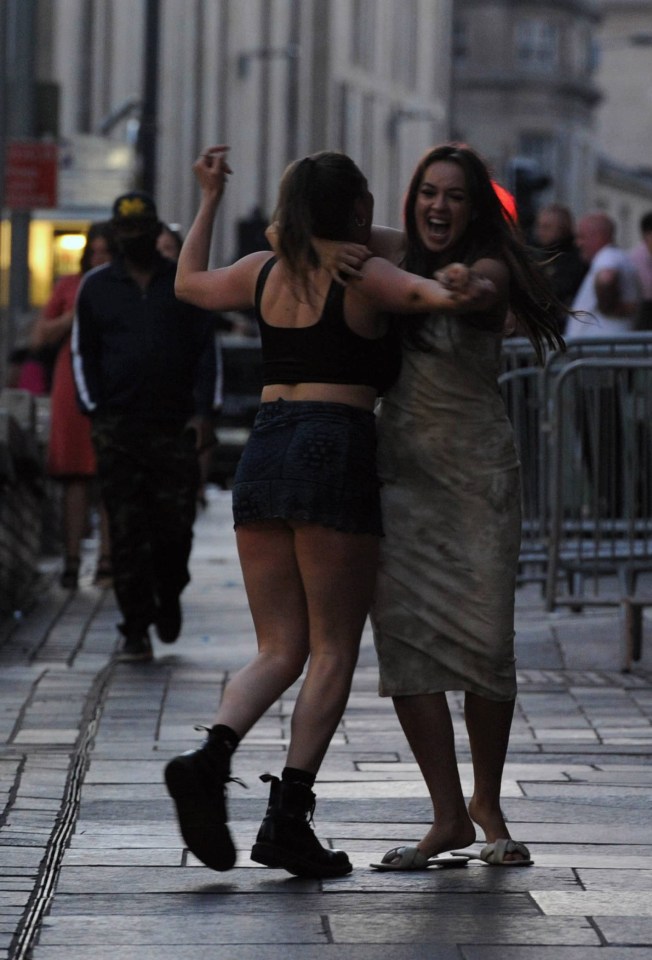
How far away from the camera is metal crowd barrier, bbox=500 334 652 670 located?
9.82 m

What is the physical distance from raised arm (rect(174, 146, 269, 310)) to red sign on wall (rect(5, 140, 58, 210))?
11046 mm

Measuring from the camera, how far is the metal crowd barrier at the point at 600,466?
982 centimetres

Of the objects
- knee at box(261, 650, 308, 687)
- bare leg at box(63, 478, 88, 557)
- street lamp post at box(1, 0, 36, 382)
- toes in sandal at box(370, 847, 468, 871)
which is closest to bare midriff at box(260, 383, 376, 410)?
knee at box(261, 650, 308, 687)

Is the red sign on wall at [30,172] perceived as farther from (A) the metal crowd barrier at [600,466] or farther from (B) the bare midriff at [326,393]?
(B) the bare midriff at [326,393]

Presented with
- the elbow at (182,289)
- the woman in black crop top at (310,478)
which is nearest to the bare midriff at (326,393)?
the woman in black crop top at (310,478)

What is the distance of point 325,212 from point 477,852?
5.12ft

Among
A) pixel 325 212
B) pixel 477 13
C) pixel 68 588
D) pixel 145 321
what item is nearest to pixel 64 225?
pixel 68 588

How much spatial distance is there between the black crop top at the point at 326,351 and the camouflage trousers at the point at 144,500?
4244mm

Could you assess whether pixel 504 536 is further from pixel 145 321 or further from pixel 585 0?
pixel 585 0

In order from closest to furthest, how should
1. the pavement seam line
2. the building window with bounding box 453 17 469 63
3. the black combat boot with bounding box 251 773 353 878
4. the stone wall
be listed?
the pavement seam line < the black combat boot with bounding box 251 773 353 878 < the stone wall < the building window with bounding box 453 17 469 63

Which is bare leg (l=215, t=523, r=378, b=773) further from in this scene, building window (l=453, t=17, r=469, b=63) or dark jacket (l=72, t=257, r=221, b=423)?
building window (l=453, t=17, r=469, b=63)

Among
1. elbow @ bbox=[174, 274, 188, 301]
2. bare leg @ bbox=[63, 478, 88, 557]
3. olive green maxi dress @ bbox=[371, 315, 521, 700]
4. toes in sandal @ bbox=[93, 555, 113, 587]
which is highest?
elbow @ bbox=[174, 274, 188, 301]

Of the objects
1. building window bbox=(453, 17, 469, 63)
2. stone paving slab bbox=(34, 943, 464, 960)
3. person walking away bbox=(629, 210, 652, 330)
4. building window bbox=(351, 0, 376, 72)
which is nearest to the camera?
stone paving slab bbox=(34, 943, 464, 960)

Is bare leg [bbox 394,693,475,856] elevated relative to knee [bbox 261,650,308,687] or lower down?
lower down
